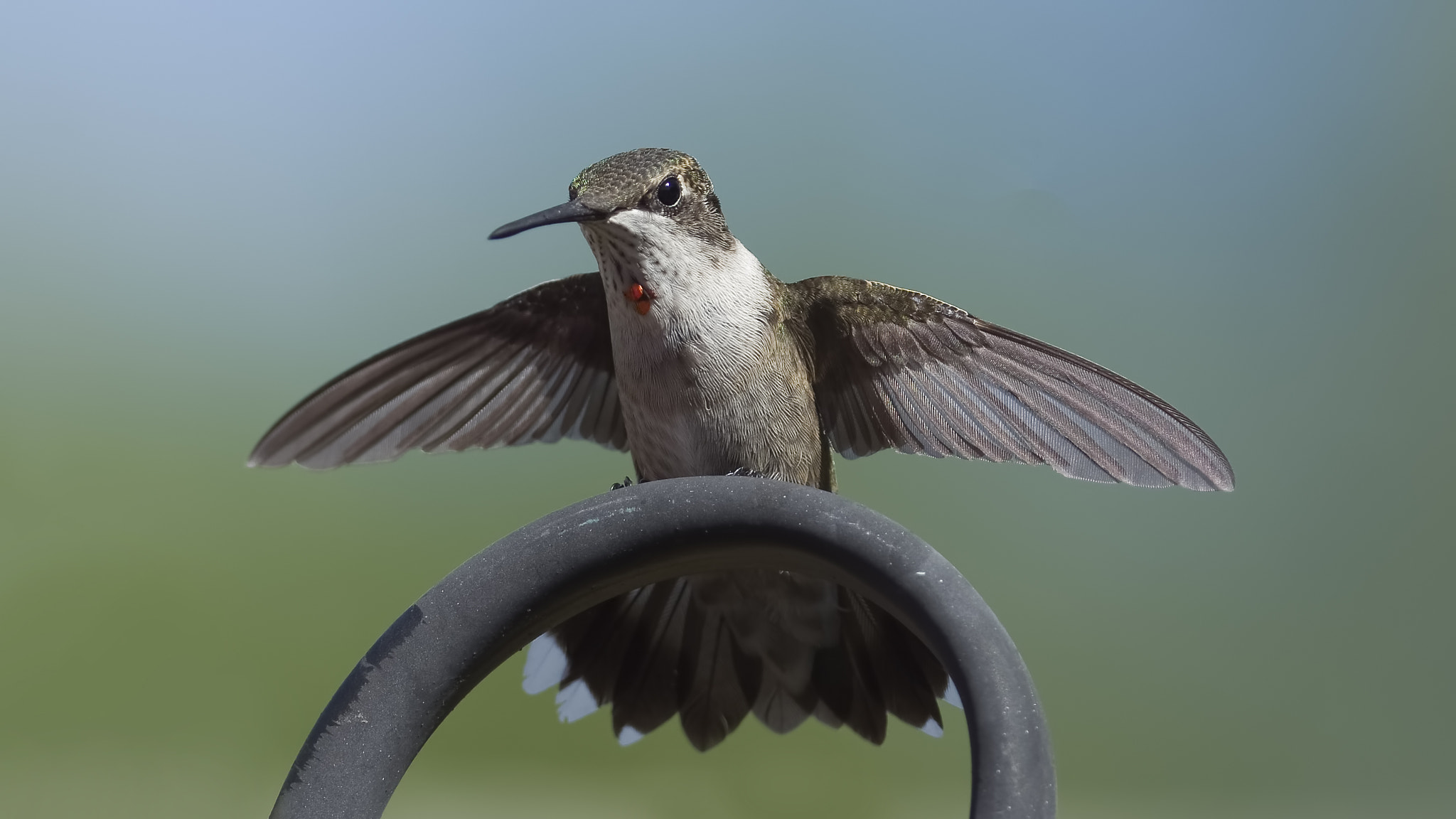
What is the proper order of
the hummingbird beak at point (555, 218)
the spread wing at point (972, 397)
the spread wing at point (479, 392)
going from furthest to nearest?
the spread wing at point (479, 392)
the spread wing at point (972, 397)
the hummingbird beak at point (555, 218)

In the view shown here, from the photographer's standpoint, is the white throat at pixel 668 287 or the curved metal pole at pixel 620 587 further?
the white throat at pixel 668 287

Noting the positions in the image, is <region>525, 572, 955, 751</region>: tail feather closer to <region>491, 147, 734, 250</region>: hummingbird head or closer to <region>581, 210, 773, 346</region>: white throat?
<region>581, 210, 773, 346</region>: white throat

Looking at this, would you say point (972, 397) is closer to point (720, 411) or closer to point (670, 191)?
point (720, 411)

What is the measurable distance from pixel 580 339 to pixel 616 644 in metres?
0.48

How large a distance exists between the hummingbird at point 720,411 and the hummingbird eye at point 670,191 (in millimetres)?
12

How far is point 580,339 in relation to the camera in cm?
179

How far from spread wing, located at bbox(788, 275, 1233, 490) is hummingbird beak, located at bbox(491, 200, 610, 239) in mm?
385

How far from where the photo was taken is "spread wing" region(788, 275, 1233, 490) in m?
1.40

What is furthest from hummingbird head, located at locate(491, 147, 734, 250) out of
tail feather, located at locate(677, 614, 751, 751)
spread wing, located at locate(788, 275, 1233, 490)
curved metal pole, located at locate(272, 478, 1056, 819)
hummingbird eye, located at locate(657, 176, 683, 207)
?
tail feather, located at locate(677, 614, 751, 751)

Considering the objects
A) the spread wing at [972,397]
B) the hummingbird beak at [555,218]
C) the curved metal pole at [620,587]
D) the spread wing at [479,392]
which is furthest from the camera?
the spread wing at [479,392]

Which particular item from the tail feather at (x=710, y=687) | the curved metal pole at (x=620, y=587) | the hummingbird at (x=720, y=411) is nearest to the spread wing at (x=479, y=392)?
the hummingbird at (x=720, y=411)

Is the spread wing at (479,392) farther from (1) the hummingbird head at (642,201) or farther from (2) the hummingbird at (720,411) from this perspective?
(1) the hummingbird head at (642,201)

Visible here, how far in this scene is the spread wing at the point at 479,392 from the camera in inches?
61.4

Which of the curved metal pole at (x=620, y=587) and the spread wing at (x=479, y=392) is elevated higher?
the spread wing at (x=479, y=392)
